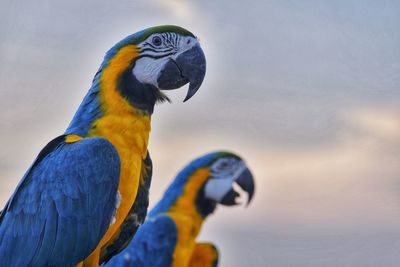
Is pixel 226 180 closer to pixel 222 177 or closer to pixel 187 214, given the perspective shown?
pixel 222 177

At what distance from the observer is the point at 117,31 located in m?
2.10

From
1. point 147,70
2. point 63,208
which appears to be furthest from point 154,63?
point 63,208

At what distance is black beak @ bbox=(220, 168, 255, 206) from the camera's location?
6.18 ft

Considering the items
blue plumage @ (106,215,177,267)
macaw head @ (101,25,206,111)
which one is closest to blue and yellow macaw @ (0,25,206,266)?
macaw head @ (101,25,206,111)

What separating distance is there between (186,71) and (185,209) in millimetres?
457

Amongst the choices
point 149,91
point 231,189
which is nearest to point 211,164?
point 231,189

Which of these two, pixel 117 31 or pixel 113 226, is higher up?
pixel 117 31

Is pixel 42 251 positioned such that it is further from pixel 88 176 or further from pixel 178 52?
pixel 178 52

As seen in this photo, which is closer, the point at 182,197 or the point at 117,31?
the point at 182,197

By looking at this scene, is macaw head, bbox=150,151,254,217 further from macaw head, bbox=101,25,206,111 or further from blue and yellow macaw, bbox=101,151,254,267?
macaw head, bbox=101,25,206,111

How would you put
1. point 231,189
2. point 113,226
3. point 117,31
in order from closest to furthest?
point 113,226, point 231,189, point 117,31

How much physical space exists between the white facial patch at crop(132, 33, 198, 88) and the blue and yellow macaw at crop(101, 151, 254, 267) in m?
0.39

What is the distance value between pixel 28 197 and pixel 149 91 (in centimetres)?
38

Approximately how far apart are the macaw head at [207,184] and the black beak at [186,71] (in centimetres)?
31
